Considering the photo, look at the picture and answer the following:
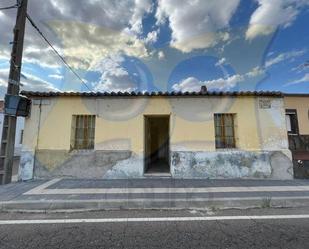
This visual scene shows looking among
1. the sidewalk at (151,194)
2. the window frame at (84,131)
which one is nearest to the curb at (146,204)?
the sidewalk at (151,194)

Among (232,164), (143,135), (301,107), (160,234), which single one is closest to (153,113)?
(143,135)

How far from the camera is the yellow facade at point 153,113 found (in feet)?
25.6

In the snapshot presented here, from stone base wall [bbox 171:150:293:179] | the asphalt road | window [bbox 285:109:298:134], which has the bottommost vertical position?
the asphalt road

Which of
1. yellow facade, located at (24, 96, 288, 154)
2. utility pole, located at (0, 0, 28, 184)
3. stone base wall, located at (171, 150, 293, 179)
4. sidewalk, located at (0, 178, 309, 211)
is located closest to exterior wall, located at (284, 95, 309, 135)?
yellow facade, located at (24, 96, 288, 154)

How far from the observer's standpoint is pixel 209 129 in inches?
310

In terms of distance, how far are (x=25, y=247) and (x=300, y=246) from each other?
4.02 m

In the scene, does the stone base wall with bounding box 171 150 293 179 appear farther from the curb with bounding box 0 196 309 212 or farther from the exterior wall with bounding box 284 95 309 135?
the exterior wall with bounding box 284 95 309 135

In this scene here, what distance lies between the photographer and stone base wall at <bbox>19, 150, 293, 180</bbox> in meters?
7.61

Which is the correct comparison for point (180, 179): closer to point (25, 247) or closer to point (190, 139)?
point (190, 139)

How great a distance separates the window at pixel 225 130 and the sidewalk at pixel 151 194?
160 cm

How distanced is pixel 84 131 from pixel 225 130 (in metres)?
5.65

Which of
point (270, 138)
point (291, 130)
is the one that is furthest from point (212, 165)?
point (291, 130)

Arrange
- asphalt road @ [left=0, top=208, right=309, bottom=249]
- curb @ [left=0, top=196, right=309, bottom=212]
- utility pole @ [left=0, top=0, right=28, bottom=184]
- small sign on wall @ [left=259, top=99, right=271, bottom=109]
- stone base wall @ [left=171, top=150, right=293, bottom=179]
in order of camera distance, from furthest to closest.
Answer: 1. small sign on wall @ [left=259, top=99, right=271, bottom=109]
2. stone base wall @ [left=171, top=150, right=293, bottom=179]
3. utility pole @ [left=0, top=0, right=28, bottom=184]
4. curb @ [left=0, top=196, right=309, bottom=212]
5. asphalt road @ [left=0, top=208, right=309, bottom=249]

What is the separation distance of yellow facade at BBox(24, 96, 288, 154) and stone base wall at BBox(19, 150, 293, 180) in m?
0.28
